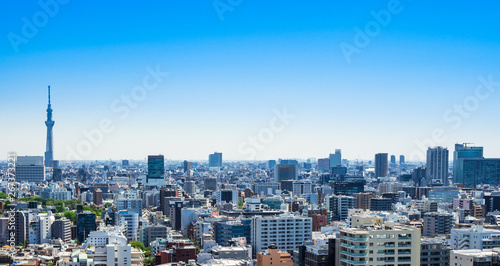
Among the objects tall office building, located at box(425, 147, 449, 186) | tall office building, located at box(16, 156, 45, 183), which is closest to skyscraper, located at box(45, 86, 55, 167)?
tall office building, located at box(16, 156, 45, 183)

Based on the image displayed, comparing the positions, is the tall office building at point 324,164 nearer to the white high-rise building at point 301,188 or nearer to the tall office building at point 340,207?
the white high-rise building at point 301,188

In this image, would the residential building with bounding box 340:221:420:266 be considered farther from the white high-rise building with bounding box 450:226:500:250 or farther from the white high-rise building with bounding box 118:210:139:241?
the white high-rise building with bounding box 118:210:139:241

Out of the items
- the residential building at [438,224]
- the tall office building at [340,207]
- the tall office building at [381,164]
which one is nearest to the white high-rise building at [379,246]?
the residential building at [438,224]

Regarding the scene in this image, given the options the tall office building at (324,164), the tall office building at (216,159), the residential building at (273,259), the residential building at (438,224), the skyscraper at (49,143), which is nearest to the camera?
the residential building at (273,259)

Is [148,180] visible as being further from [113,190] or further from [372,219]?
[372,219]

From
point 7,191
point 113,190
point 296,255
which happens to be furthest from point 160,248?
point 113,190

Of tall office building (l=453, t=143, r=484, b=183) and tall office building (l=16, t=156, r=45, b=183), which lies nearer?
tall office building (l=453, t=143, r=484, b=183)

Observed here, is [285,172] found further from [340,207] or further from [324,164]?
[340,207]

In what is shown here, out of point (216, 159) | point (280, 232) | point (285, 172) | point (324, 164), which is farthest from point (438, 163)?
point (216, 159)
